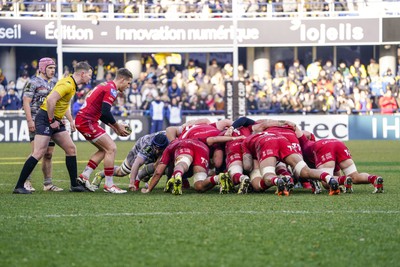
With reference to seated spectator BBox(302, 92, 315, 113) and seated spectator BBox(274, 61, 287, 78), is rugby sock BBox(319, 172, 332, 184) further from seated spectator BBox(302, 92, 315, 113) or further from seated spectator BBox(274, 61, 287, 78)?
seated spectator BBox(274, 61, 287, 78)

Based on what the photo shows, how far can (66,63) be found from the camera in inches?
1635

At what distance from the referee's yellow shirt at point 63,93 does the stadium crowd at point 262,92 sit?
836 inches

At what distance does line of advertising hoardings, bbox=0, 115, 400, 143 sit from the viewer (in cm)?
3538

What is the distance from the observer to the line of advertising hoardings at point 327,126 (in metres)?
35.4

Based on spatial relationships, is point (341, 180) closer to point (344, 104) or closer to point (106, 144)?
point (106, 144)

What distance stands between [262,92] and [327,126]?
309 centimetres

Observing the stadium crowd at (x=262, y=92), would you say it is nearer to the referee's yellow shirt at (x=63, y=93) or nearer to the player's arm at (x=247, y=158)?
the referee's yellow shirt at (x=63, y=93)

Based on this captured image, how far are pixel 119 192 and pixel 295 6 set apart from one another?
91.9 ft

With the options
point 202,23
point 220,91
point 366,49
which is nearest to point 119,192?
point 220,91

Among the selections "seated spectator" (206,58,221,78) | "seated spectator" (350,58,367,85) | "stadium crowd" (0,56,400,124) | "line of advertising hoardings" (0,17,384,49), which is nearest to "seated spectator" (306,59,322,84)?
"stadium crowd" (0,56,400,124)

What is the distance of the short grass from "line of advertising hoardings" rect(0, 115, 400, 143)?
21.9 m

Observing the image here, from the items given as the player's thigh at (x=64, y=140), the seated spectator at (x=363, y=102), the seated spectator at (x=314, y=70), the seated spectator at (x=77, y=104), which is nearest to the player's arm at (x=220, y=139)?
the player's thigh at (x=64, y=140)

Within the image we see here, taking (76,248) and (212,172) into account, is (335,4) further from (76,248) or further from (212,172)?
(76,248)

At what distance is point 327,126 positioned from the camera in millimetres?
35500
